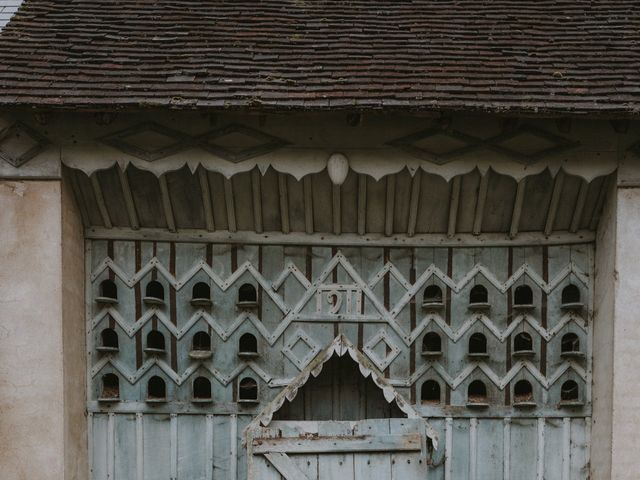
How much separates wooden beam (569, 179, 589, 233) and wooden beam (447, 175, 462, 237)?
0.91 meters

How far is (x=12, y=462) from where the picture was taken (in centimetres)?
657

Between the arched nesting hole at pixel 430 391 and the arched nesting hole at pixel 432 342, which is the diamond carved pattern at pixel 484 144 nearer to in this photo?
the arched nesting hole at pixel 432 342

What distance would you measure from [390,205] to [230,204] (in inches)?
48.6

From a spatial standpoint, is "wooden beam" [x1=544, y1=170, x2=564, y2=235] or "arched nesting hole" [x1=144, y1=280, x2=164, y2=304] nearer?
"wooden beam" [x1=544, y1=170, x2=564, y2=235]

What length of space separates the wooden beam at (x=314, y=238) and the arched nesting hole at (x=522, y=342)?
0.72 m

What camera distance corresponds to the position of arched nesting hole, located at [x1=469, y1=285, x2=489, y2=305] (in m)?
7.31

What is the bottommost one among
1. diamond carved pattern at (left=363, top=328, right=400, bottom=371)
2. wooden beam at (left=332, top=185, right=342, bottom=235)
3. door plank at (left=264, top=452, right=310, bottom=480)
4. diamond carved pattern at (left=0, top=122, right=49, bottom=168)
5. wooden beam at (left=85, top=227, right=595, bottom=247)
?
door plank at (left=264, top=452, right=310, bottom=480)

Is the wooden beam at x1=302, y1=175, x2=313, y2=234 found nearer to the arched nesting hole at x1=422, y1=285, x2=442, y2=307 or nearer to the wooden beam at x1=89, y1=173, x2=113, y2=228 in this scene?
the arched nesting hole at x1=422, y1=285, x2=442, y2=307

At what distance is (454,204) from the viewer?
7.09m

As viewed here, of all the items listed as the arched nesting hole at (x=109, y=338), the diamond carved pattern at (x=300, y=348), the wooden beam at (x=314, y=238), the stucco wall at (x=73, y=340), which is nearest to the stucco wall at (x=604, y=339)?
the wooden beam at (x=314, y=238)

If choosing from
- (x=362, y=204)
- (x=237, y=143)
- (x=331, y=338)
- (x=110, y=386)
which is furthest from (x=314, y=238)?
(x=110, y=386)

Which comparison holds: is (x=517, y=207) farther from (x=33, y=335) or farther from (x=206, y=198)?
(x=33, y=335)

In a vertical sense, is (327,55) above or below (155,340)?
above

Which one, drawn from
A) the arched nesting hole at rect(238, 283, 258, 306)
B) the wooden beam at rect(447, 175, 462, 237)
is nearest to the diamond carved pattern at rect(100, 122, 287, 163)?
the arched nesting hole at rect(238, 283, 258, 306)
